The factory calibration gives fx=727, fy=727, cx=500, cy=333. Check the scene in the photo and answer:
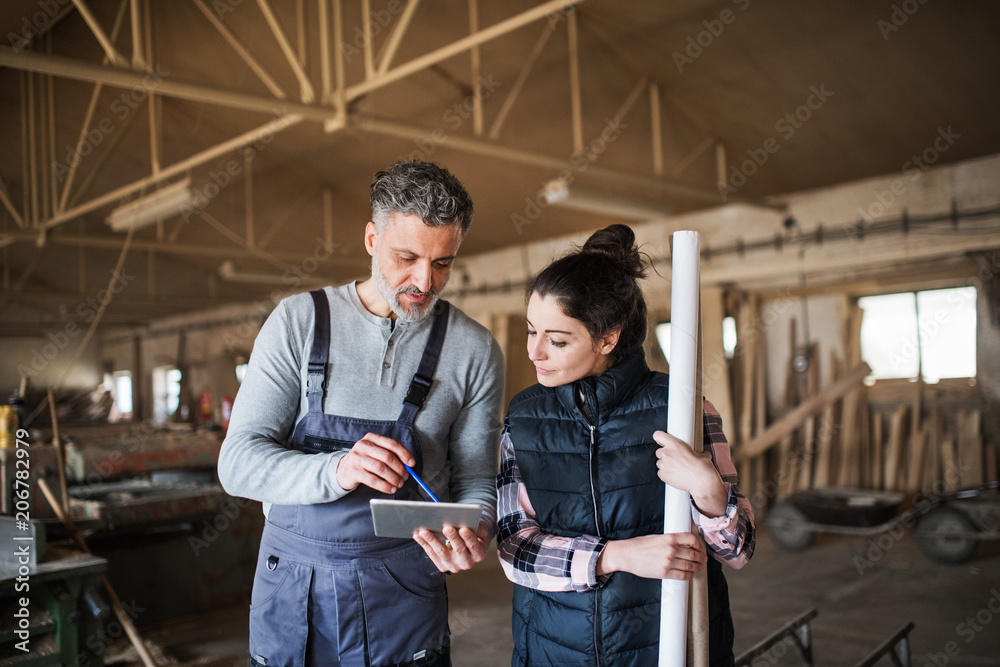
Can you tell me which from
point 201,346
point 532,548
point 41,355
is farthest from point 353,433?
point 41,355

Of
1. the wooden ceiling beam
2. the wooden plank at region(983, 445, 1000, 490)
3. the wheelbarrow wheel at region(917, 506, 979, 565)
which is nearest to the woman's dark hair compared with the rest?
the wheelbarrow wheel at region(917, 506, 979, 565)

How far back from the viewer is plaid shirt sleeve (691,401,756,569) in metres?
1.36

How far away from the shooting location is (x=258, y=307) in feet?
53.1

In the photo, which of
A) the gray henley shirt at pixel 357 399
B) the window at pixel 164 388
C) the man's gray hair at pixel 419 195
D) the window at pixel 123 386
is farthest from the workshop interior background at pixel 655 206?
the window at pixel 123 386

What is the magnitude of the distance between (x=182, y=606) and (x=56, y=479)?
1.33 metres

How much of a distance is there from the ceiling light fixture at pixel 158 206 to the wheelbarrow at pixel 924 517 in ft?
19.9

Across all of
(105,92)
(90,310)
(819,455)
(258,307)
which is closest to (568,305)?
(819,455)

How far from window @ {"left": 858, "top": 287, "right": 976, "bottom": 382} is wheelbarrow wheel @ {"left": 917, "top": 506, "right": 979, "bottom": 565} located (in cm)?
186

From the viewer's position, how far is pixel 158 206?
257 inches

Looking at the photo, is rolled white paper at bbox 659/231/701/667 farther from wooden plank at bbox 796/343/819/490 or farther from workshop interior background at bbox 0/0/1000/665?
wooden plank at bbox 796/343/819/490

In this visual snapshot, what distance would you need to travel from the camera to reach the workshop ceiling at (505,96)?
518 centimetres

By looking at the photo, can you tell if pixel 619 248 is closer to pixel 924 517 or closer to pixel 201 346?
pixel 924 517

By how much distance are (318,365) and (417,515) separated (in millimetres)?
439

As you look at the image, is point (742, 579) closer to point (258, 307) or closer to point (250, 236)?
point (250, 236)
